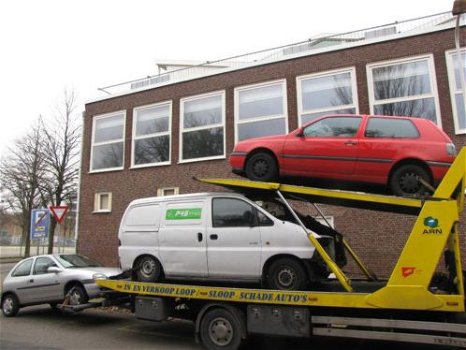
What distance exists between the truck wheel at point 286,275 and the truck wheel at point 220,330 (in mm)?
865

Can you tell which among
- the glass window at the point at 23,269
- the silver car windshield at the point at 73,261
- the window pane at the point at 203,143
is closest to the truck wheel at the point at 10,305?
the glass window at the point at 23,269

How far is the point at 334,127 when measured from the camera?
736 centimetres

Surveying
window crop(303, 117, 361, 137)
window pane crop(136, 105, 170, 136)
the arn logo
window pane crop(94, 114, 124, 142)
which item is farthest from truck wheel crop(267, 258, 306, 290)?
window pane crop(94, 114, 124, 142)

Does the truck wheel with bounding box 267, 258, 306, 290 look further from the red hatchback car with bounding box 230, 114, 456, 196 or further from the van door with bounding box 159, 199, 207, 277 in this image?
the red hatchback car with bounding box 230, 114, 456, 196

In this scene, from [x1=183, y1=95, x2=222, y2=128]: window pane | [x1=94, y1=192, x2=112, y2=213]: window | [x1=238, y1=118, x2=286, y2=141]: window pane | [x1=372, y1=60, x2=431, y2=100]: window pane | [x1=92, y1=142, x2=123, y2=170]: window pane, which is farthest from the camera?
[x1=92, y1=142, x2=123, y2=170]: window pane

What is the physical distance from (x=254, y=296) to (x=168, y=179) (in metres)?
10.6

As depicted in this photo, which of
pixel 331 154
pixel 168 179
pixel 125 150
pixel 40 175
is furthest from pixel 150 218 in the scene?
pixel 40 175

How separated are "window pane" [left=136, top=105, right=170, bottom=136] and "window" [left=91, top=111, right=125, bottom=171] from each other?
0.88 m

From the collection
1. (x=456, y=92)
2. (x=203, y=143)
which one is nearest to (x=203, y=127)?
(x=203, y=143)

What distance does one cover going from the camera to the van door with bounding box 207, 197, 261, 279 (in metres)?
6.74

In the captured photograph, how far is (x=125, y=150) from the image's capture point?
708 inches

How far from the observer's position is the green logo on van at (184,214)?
7418mm

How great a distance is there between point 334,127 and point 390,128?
909 mm

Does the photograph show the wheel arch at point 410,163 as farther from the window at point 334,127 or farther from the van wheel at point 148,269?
the van wheel at point 148,269
